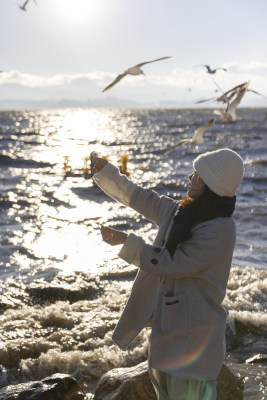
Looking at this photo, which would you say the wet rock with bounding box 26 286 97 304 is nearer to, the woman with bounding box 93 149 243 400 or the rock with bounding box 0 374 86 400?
the rock with bounding box 0 374 86 400

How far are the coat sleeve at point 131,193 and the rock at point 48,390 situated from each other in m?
2.01

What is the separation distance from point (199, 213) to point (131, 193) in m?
0.70

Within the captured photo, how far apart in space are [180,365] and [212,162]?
116 cm

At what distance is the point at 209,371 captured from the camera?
111 inches

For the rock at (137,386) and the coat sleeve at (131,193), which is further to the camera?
the rock at (137,386)

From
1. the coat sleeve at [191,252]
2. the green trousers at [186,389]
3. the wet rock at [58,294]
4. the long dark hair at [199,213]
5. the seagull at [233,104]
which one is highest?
the seagull at [233,104]

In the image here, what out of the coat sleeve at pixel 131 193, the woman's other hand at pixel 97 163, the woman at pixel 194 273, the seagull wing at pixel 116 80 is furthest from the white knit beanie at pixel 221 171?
the seagull wing at pixel 116 80

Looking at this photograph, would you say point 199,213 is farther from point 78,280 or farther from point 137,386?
point 78,280

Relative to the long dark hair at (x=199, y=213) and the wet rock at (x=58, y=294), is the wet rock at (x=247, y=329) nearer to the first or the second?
the wet rock at (x=58, y=294)

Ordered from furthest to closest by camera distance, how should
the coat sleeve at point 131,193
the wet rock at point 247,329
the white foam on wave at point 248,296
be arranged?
1. the white foam on wave at point 248,296
2. the wet rock at point 247,329
3. the coat sleeve at point 131,193

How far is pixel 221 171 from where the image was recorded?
2717 mm

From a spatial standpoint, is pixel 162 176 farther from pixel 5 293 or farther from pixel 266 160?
pixel 5 293

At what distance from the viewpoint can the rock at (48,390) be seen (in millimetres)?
4234

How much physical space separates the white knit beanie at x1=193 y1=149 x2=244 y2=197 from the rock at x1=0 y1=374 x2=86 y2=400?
2.62 m
